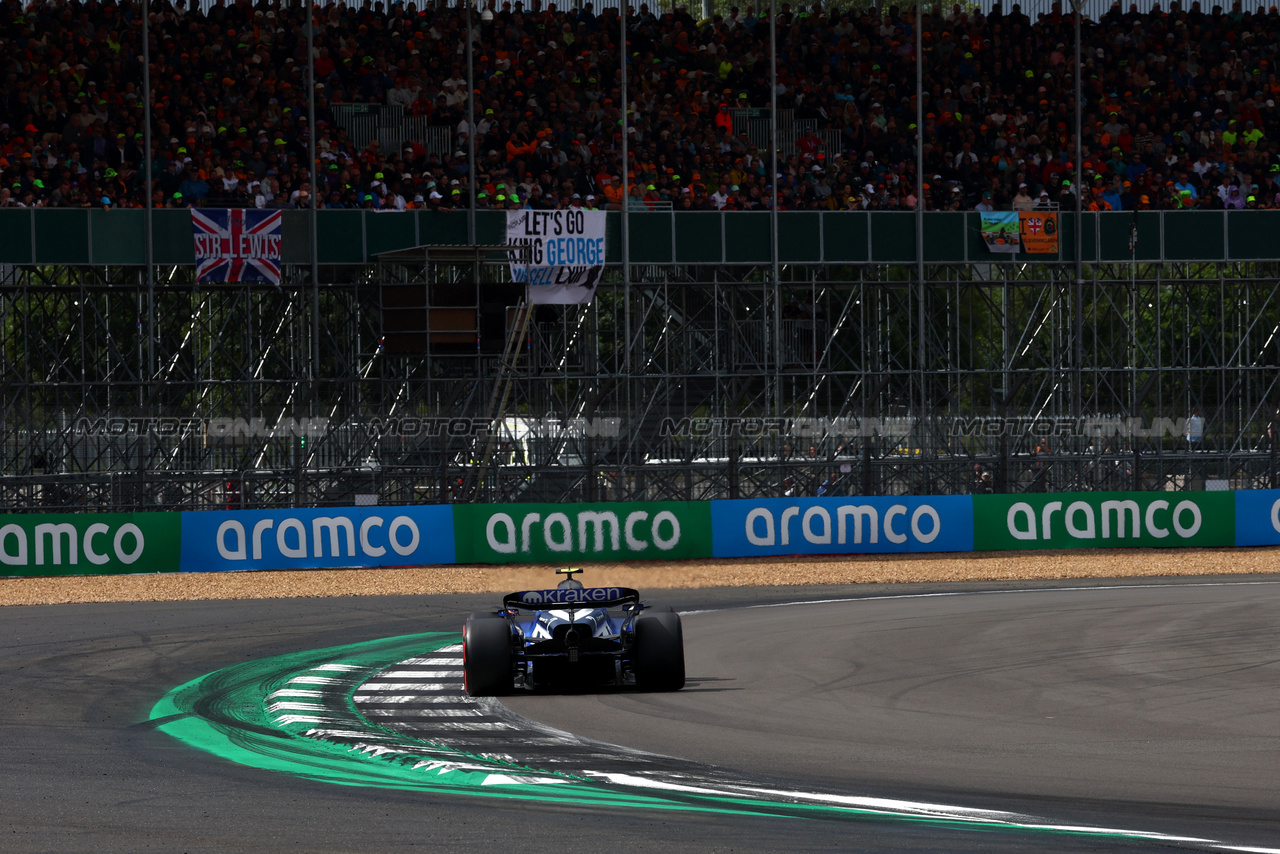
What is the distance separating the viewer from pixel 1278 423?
29266 millimetres

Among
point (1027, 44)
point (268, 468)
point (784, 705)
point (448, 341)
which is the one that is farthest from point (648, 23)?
point (784, 705)

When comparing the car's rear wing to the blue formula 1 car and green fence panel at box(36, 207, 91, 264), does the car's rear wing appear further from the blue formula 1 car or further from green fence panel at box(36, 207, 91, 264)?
green fence panel at box(36, 207, 91, 264)

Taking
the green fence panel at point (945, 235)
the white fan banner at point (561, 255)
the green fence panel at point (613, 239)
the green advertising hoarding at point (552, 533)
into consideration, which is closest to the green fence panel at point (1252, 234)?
the green fence panel at point (945, 235)

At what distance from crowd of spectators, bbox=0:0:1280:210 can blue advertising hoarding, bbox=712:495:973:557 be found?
11.4m

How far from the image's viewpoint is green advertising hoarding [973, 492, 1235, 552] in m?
27.6

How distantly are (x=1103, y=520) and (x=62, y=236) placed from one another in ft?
68.4

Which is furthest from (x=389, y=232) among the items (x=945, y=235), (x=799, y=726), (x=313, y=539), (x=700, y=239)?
(x=799, y=726)

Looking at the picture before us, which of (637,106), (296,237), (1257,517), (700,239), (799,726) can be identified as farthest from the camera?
(637,106)

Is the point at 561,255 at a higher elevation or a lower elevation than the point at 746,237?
lower

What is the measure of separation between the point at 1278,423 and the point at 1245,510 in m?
2.05

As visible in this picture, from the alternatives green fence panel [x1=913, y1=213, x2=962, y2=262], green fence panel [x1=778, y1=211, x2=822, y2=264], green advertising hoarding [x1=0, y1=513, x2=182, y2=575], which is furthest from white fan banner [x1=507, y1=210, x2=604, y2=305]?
green advertising hoarding [x1=0, y1=513, x2=182, y2=575]

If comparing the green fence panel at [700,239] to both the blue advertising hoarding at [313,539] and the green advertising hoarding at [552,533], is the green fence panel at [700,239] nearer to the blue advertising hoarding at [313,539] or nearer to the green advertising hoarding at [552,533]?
the green advertising hoarding at [552,533]

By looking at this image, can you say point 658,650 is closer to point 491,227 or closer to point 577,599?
point 577,599

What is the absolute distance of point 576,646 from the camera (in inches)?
528
